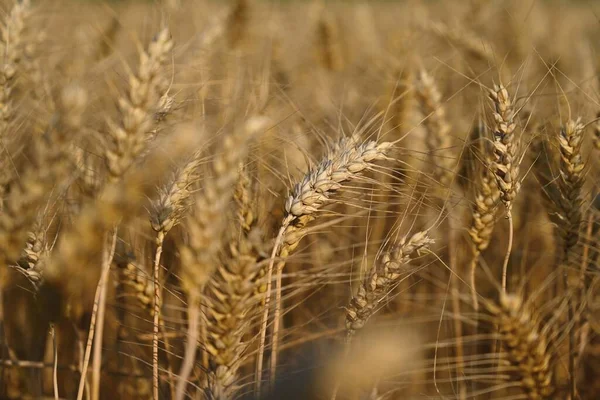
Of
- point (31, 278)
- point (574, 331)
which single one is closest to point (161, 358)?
point (31, 278)

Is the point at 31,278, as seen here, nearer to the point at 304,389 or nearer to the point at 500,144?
the point at 304,389

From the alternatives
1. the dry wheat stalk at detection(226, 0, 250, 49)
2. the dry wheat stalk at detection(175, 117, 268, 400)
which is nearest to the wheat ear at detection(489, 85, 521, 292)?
the dry wheat stalk at detection(175, 117, 268, 400)

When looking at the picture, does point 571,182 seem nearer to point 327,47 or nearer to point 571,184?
point 571,184

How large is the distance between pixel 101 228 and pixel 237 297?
0.96 feet

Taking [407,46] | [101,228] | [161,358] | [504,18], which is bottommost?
[161,358]

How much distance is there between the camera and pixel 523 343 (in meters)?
1.27

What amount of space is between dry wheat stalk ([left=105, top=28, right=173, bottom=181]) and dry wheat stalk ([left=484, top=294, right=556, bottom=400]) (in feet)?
2.55

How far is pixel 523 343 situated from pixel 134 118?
949 mm

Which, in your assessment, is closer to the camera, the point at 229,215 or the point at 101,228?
the point at 101,228

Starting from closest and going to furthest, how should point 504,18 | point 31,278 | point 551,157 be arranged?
point 31,278 < point 551,157 < point 504,18

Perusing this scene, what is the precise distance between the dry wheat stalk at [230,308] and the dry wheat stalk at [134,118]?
0.84 feet

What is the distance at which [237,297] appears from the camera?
3.65ft

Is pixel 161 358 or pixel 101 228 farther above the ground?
pixel 101 228

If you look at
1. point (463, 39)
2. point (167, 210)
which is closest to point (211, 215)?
point (167, 210)
